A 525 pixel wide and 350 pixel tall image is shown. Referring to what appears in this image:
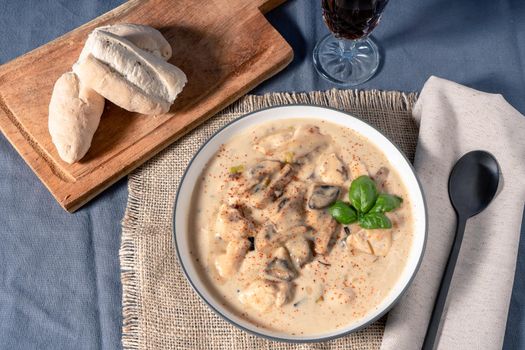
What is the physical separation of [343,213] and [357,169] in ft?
0.87

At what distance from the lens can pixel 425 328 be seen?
247cm

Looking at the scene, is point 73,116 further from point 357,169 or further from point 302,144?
point 357,169

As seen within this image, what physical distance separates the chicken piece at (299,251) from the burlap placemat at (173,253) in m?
0.39

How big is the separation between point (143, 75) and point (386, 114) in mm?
1172

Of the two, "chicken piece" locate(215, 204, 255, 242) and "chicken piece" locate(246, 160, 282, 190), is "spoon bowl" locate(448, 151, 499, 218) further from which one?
"chicken piece" locate(215, 204, 255, 242)

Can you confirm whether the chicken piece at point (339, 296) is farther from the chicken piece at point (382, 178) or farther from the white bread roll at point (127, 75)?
the white bread roll at point (127, 75)

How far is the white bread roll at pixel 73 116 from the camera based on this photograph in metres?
2.73

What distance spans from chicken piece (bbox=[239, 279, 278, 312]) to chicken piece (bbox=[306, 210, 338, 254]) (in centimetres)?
24

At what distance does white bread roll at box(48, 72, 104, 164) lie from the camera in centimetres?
273

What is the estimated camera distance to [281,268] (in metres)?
2.37

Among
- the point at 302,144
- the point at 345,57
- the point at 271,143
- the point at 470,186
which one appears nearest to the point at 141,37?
the point at 271,143

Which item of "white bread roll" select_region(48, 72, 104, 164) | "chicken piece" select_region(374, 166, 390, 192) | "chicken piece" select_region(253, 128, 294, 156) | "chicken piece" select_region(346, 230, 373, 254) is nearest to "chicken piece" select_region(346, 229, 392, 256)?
"chicken piece" select_region(346, 230, 373, 254)

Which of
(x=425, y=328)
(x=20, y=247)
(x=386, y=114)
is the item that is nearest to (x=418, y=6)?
(x=386, y=114)

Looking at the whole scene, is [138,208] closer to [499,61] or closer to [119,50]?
[119,50]
